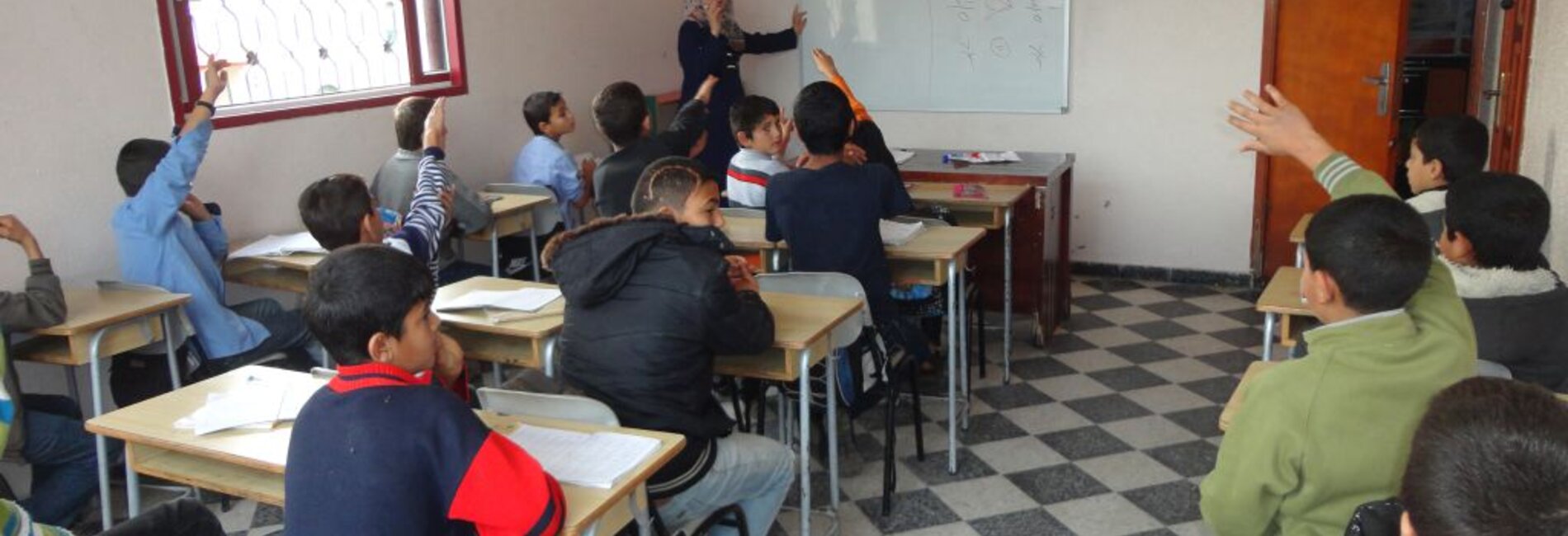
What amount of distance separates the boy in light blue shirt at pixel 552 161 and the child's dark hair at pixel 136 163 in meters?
1.65

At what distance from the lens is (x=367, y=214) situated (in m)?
3.25

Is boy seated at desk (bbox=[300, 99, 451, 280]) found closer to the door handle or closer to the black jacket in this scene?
the black jacket

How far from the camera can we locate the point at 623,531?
8.75ft

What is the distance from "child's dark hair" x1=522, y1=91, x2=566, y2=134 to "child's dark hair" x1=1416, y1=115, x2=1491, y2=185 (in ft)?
10.8

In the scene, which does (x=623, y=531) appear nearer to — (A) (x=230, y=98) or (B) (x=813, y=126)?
(B) (x=813, y=126)

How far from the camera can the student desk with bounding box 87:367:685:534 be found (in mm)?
2100

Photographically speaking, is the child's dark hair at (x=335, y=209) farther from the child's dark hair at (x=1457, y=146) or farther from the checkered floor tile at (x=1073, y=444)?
the child's dark hair at (x=1457, y=146)

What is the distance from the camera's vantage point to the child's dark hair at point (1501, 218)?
258 centimetres

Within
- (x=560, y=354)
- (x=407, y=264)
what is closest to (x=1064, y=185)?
(x=560, y=354)

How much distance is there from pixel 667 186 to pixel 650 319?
0.44 m

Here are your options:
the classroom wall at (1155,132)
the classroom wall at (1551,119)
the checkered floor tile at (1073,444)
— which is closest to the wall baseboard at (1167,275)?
the classroom wall at (1155,132)

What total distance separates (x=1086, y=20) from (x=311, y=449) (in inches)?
200

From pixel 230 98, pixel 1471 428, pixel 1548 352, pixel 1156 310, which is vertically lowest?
pixel 1156 310

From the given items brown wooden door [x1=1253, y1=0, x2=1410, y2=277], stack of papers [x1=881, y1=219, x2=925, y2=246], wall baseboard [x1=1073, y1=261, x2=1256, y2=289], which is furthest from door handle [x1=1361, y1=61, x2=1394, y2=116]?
stack of papers [x1=881, y1=219, x2=925, y2=246]
